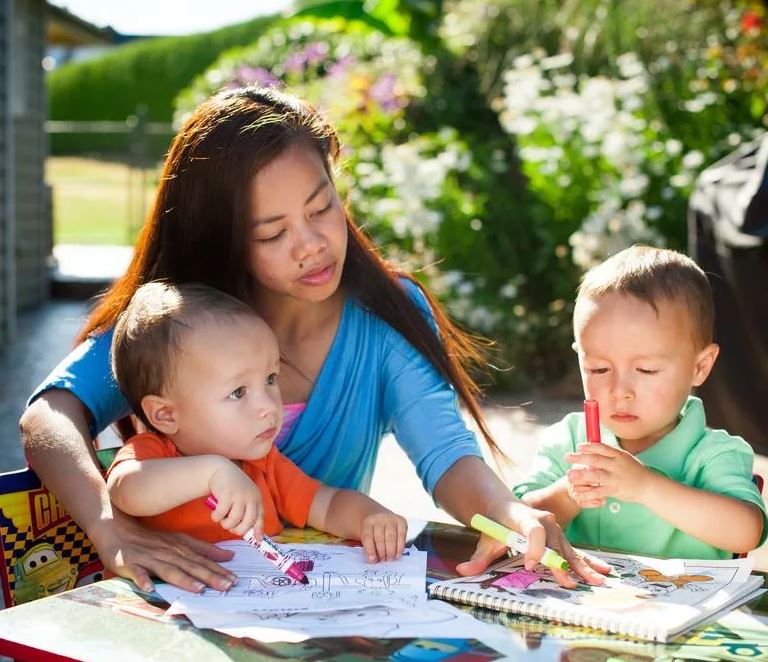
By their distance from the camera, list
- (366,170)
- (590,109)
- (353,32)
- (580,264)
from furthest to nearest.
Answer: (353,32) → (366,170) → (590,109) → (580,264)

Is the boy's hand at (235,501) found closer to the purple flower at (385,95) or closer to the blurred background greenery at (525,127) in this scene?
the blurred background greenery at (525,127)

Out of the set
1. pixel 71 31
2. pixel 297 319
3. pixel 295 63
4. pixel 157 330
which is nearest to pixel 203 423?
pixel 157 330

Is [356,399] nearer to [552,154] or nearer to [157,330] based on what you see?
[157,330]

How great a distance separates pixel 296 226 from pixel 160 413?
0.46 m

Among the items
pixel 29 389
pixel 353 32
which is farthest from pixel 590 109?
pixel 353 32

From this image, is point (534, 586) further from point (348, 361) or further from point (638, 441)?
point (348, 361)

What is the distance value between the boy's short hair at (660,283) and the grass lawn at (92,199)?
17.9 m

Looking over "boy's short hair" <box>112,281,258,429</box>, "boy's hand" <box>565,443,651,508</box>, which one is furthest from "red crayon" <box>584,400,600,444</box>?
"boy's short hair" <box>112,281,258,429</box>

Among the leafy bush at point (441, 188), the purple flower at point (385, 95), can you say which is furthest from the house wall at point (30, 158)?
the purple flower at point (385, 95)

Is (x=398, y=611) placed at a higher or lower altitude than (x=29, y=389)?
higher

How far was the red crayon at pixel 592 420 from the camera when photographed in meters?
1.80

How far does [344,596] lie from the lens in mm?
1671

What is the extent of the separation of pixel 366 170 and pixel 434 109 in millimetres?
2148

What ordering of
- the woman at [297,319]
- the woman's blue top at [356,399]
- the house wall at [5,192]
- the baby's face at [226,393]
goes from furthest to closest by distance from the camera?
the house wall at [5,192]
the woman's blue top at [356,399]
the woman at [297,319]
the baby's face at [226,393]
